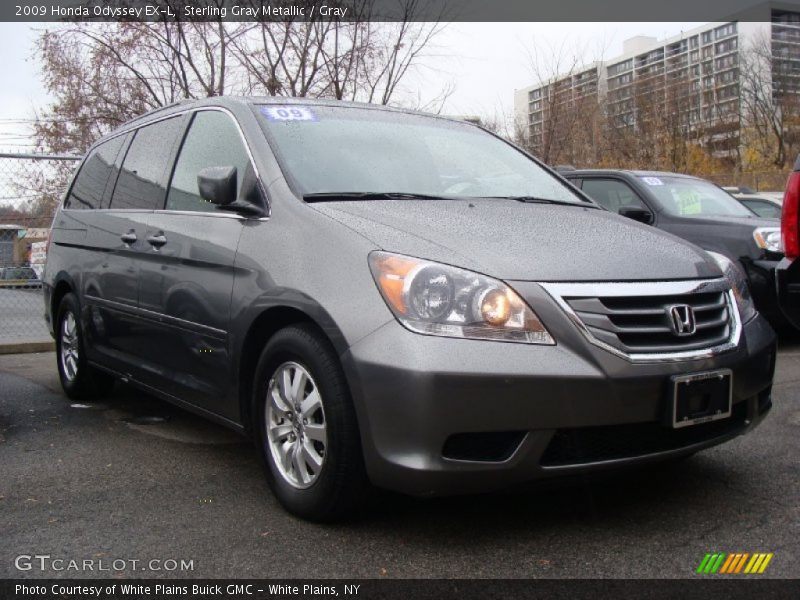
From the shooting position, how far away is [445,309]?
258 cm

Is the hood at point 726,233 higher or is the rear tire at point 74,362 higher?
the hood at point 726,233

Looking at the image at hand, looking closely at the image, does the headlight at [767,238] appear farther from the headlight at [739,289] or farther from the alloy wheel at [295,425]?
the alloy wheel at [295,425]

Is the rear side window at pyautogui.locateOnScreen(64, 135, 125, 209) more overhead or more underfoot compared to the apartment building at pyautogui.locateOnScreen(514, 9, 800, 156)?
more underfoot

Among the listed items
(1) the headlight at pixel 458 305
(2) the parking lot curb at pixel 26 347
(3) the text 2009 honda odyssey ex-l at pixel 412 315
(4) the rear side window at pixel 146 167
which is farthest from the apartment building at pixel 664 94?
(1) the headlight at pixel 458 305

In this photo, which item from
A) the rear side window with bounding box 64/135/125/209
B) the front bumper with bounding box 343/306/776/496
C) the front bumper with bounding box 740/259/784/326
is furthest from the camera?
the front bumper with bounding box 740/259/784/326

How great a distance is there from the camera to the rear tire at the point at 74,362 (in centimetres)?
510

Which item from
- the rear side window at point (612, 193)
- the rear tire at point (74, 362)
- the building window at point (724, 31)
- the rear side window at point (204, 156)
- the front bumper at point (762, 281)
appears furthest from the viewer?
the building window at point (724, 31)

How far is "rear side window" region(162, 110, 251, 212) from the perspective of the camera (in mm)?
3604

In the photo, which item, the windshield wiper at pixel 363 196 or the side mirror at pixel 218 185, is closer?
the windshield wiper at pixel 363 196

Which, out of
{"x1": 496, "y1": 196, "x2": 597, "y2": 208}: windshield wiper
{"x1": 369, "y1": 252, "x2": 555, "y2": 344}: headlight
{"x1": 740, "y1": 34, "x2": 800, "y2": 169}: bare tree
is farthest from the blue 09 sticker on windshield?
{"x1": 740, "y1": 34, "x2": 800, "y2": 169}: bare tree

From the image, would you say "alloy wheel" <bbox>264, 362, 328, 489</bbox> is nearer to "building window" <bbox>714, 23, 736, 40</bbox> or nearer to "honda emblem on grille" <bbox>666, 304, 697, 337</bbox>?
"honda emblem on grille" <bbox>666, 304, 697, 337</bbox>
